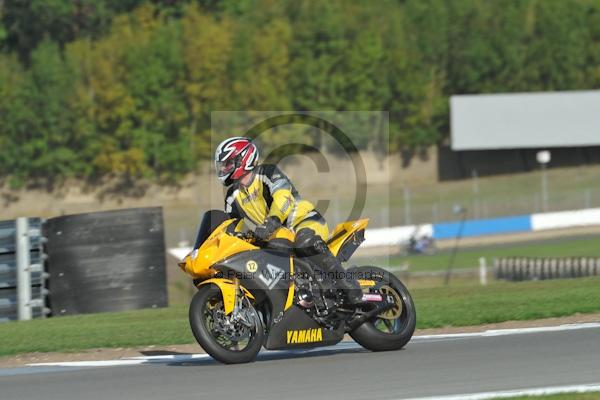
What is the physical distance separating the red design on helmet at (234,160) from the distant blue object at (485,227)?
110 ft

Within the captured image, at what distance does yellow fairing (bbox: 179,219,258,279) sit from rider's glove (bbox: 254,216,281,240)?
22 centimetres

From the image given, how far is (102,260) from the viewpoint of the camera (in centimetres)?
1375

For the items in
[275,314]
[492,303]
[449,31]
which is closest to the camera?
[275,314]

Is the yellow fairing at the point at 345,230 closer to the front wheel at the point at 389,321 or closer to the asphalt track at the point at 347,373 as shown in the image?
the front wheel at the point at 389,321

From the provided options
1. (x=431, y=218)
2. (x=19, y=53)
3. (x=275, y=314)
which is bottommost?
(x=431, y=218)

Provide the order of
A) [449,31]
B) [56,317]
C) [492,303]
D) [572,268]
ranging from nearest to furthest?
1. [492,303]
2. [56,317]
3. [572,268]
4. [449,31]

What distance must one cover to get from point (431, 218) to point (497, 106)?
15535 millimetres

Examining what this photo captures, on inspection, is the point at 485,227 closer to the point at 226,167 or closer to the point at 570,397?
the point at 226,167

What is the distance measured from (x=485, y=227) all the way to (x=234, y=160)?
3497cm

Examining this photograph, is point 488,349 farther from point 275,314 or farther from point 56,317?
point 56,317

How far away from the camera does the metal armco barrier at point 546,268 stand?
23812mm

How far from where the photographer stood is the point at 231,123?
185 ft

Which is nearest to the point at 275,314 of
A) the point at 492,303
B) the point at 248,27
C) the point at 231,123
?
the point at 492,303

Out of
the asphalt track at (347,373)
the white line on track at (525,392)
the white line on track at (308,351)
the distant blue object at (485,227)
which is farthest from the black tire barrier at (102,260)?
the distant blue object at (485,227)
